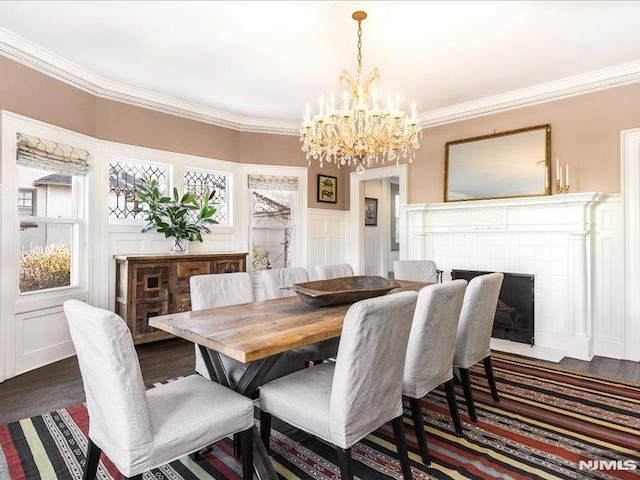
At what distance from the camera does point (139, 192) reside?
4113 mm

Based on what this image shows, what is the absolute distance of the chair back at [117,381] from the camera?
134cm

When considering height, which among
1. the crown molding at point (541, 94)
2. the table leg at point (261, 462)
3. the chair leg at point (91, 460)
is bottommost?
the table leg at point (261, 462)

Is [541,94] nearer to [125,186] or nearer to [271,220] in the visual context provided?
[271,220]

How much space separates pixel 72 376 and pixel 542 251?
4613 mm

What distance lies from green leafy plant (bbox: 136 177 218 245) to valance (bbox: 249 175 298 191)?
0.90 metres

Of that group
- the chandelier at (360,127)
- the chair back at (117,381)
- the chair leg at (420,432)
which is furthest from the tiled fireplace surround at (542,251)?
the chair back at (117,381)

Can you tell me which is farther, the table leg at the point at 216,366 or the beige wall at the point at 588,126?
the beige wall at the point at 588,126

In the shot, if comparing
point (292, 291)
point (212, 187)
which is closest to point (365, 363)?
point (292, 291)

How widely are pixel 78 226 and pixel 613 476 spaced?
4496 mm

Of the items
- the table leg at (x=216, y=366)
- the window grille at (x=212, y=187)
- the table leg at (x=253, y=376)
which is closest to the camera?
the table leg at (x=253, y=376)

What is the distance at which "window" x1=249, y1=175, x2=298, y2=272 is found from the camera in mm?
5254

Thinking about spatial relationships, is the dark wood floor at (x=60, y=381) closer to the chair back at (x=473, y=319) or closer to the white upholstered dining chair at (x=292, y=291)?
the white upholstered dining chair at (x=292, y=291)

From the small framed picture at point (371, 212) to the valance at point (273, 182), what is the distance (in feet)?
7.58

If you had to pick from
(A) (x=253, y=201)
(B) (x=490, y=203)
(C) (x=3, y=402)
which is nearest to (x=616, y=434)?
(B) (x=490, y=203)
